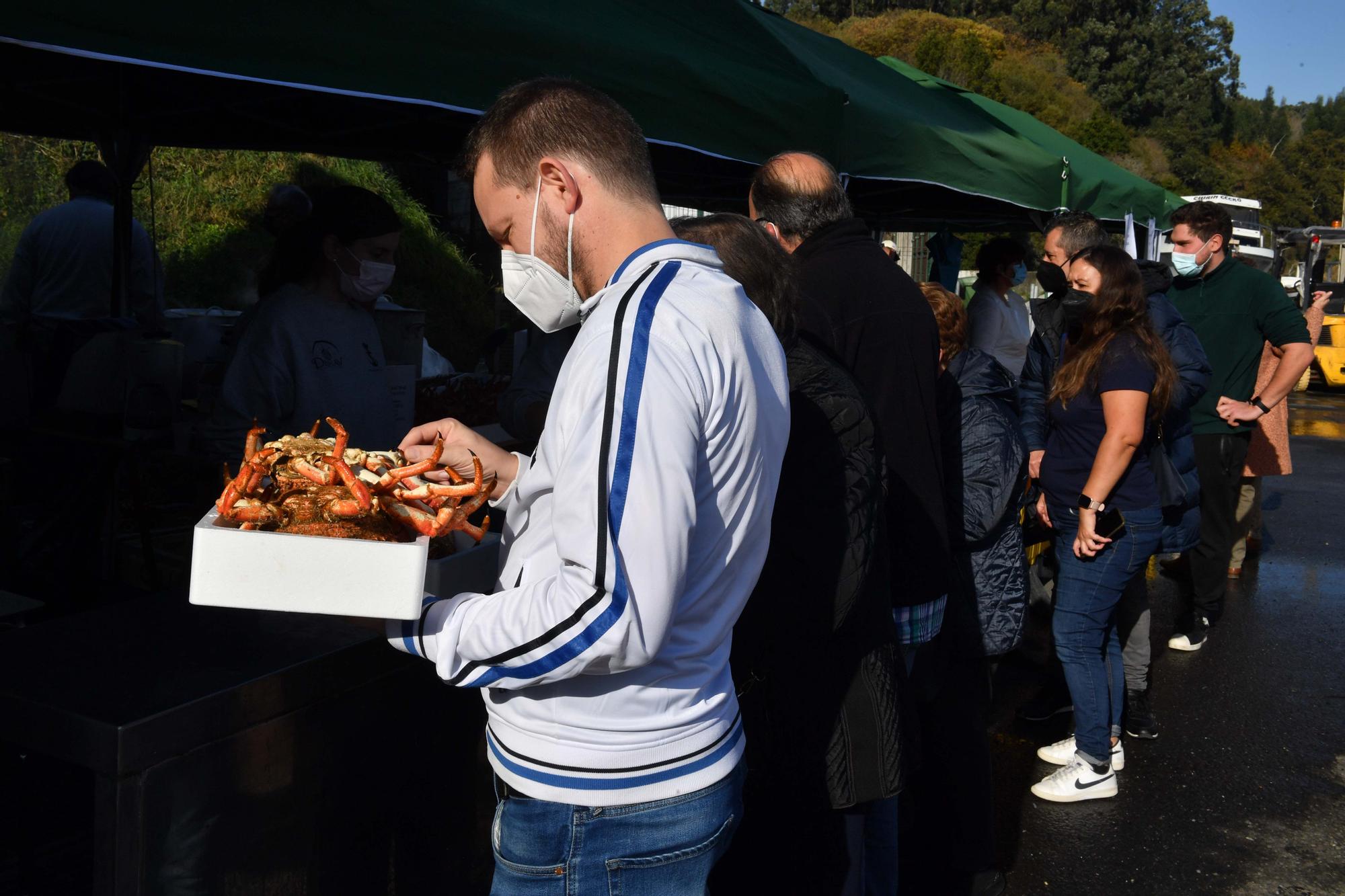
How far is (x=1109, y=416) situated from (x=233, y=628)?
2710 millimetres

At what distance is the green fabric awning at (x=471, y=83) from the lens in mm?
2291

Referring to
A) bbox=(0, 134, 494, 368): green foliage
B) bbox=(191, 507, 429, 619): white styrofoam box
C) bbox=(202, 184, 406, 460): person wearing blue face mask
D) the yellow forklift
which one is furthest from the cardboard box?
the yellow forklift

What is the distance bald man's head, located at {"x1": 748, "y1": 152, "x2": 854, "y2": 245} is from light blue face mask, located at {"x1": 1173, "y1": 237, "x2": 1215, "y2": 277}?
3.28m

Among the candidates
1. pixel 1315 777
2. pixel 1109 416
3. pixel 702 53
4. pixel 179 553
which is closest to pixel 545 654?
pixel 179 553

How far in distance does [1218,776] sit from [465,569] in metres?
3.57

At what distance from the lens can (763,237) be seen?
2.06 meters

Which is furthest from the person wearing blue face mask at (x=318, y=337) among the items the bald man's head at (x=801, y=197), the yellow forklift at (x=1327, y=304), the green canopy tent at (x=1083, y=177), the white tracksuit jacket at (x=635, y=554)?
the yellow forklift at (x=1327, y=304)

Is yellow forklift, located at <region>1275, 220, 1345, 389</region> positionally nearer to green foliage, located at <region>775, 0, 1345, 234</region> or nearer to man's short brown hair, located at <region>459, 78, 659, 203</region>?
man's short brown hair, located at <region>459, 78, 659, 203</region>

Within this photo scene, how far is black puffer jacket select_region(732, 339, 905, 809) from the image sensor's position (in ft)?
6.09

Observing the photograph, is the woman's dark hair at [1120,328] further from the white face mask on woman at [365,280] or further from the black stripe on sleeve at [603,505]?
the black stripe on sleeve at [603,505]

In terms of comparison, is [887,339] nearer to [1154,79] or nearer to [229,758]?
[229,758]

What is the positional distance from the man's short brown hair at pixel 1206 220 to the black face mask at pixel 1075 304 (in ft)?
7.27

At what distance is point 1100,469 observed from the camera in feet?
11.5

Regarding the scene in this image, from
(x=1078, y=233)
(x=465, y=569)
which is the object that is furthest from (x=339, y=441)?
(x=1078, y=233)
